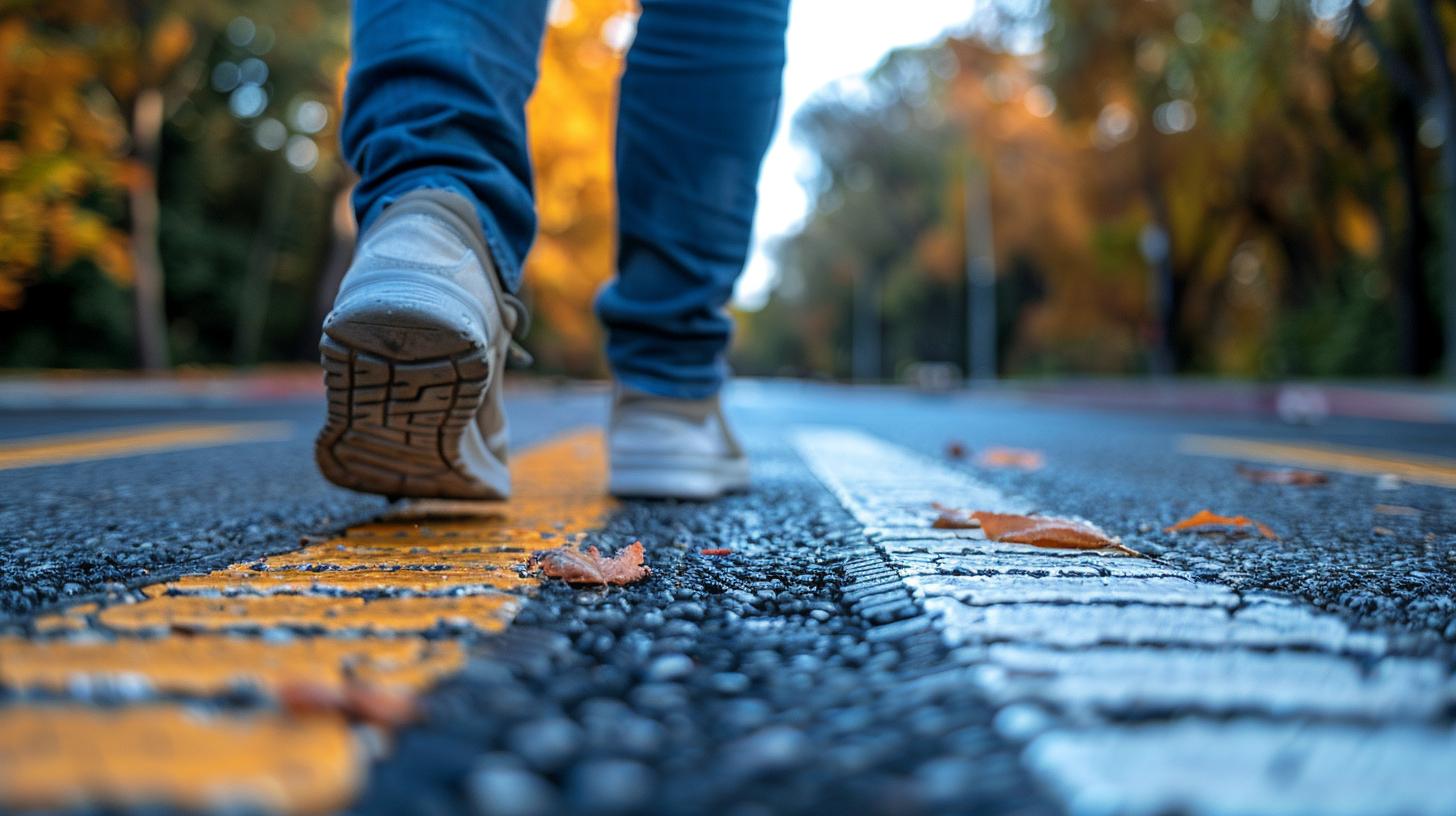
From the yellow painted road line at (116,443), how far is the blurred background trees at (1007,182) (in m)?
6.90

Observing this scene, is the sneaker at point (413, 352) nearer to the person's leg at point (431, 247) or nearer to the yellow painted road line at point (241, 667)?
the person's leg at point (431, 247)

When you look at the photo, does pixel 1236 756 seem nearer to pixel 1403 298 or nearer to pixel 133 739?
pixel 133 739

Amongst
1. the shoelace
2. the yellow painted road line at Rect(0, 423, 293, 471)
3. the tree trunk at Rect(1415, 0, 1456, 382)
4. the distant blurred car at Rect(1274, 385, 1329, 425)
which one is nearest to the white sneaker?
the shoelace

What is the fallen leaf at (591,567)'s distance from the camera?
4.22ft

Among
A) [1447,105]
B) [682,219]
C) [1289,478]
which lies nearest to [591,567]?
[682,219]

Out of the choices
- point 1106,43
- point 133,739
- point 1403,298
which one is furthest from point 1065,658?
point 1106,43

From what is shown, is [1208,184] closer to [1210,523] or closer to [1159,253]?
[1159,253]

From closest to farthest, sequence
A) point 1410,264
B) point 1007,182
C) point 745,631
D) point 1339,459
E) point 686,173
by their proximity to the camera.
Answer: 1. point 745,631
2. point 686,173
3. point 1339,459
4. point 1410,264
5. point 1007,182

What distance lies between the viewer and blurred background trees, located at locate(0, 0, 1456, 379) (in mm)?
13891

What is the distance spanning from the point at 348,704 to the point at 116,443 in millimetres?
4114

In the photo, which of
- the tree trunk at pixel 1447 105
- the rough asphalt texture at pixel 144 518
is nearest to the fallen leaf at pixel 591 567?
the rough asphalt texture at pixel 144 518

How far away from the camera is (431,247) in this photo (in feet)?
5.25

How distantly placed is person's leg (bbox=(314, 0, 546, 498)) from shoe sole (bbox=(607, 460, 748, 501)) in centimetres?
35

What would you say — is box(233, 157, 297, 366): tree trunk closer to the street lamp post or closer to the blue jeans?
the street lamp post
